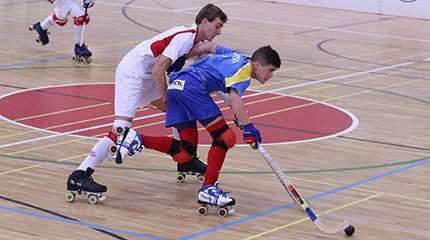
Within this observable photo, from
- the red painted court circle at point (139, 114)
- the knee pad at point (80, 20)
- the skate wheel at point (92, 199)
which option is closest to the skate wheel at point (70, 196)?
the skate wheel at point (92, 199)

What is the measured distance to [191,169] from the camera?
29.2 feet

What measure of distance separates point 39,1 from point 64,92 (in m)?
9.16

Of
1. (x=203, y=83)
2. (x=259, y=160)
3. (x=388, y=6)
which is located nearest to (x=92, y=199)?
(x=203, y=83)

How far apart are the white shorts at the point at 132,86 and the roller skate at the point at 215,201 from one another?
863mm

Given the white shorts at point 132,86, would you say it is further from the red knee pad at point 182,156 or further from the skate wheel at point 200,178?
the skate wheel at point 200,178

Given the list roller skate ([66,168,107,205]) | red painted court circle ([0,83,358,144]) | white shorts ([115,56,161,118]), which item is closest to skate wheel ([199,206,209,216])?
roller skate ([66,168,107,205])

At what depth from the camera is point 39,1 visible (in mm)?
21266

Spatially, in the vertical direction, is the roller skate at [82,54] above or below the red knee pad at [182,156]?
below

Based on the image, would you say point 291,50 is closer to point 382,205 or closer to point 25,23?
point 25,23

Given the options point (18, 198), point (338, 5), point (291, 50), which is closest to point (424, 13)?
point (338, 5)

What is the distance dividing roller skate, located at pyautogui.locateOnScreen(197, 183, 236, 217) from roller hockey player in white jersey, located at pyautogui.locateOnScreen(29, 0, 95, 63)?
6744 millimetres

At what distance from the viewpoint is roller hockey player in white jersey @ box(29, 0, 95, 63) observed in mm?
14531

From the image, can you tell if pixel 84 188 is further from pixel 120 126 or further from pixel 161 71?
pixel 161 71

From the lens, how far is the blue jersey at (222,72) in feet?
26.1
